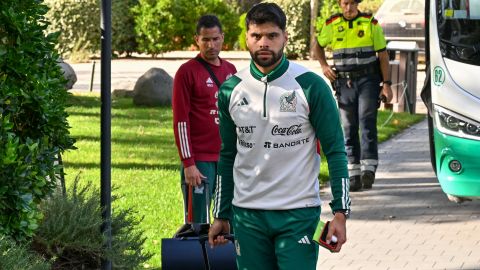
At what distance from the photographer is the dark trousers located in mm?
12055

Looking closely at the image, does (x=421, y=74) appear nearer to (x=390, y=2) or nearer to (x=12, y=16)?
(x=390, y=2)

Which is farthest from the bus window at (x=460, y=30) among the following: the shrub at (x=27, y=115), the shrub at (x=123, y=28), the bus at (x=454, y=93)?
the shrub at (x=123, y=28)

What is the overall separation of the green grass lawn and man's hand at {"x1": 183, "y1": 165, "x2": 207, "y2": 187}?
96cm

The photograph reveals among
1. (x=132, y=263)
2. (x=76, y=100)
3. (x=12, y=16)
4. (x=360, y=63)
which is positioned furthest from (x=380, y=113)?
(x=12, y=16)

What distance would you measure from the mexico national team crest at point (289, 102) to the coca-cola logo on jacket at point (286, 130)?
0.25 feet

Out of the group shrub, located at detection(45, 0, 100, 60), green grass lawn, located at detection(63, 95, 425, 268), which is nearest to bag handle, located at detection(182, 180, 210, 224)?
green grass lawn, located at detection(63, 95, 425, 268)

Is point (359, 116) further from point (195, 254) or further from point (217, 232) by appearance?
point (217, 232)

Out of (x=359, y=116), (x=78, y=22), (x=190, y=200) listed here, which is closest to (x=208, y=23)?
(x=190, y=200)

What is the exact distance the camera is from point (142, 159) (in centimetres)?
1444

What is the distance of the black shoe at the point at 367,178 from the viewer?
1227cm

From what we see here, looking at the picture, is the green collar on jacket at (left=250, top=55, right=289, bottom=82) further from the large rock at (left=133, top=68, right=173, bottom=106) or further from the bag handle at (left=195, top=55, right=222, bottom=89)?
the large rock at (left=133, top=68, right=173, bottom=106)

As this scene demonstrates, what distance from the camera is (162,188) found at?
39.8ft

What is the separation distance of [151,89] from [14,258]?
53.9 ft

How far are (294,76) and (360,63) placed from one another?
6707 mm
